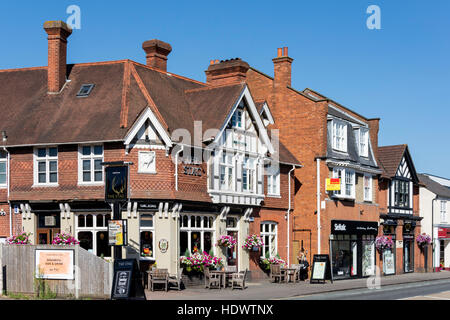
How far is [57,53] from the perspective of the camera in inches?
1196

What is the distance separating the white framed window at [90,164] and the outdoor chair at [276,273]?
9.98 m

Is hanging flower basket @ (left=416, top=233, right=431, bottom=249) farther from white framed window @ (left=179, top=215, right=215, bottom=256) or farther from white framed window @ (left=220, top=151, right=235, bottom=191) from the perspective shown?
white framed window @ (left=179, top=215, right=215, bottom=256)

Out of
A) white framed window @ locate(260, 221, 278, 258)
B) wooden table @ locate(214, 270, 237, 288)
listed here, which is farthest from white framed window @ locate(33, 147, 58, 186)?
white framed window @ locate(260, 221, 278, 258)

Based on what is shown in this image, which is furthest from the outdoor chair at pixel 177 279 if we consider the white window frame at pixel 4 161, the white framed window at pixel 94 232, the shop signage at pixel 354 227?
the shop signage at pixel 354 227

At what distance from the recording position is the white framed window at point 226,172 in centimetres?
3112

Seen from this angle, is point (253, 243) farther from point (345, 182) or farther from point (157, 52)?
point (157, 52)

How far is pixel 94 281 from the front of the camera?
2231cm

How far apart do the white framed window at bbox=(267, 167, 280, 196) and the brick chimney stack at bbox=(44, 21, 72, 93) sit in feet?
37.2

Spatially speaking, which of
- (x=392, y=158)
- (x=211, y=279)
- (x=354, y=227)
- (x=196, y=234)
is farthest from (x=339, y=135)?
(x=211, y=279)

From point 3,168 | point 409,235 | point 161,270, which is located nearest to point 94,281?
point 161,270

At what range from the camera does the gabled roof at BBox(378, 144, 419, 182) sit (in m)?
44.4

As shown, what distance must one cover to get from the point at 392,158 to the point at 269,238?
46.7ft
